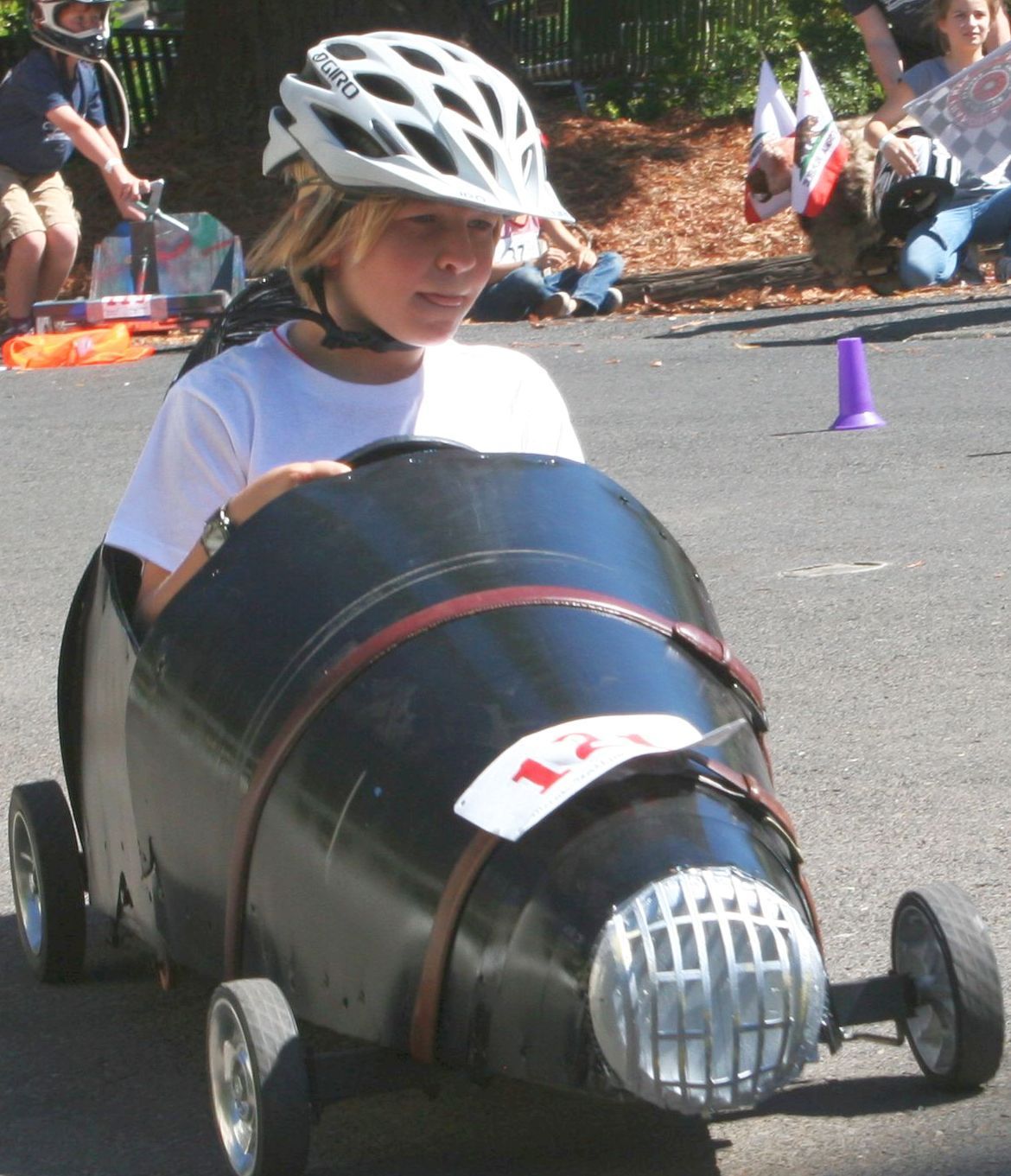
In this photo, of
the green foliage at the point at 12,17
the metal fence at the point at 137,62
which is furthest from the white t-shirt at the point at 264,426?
the green foliage at the point at 12,17

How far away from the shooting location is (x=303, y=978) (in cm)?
261

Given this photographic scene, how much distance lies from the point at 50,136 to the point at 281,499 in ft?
31.9

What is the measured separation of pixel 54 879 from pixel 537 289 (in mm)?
9222

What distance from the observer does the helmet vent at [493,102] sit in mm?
3264

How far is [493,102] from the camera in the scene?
3.33 metres

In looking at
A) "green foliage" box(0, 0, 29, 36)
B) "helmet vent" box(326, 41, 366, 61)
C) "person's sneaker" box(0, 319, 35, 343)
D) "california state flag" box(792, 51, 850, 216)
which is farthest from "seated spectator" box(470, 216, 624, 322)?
"green foliage" box(0, 0, 29, 36)

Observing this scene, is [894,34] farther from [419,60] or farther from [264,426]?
[264,426]

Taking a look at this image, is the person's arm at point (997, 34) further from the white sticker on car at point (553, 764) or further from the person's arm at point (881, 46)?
the white sticker on car at point (553, 764)

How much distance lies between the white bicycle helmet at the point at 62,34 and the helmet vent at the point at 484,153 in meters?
8.86

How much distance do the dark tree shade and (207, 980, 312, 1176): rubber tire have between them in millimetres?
16194

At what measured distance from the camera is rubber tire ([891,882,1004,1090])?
8.89 feet

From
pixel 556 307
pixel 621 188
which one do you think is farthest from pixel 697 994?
pixel 621 188

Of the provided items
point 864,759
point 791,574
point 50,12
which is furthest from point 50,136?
point 864,759

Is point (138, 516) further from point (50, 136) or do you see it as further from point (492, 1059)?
→ point (50, 136)
